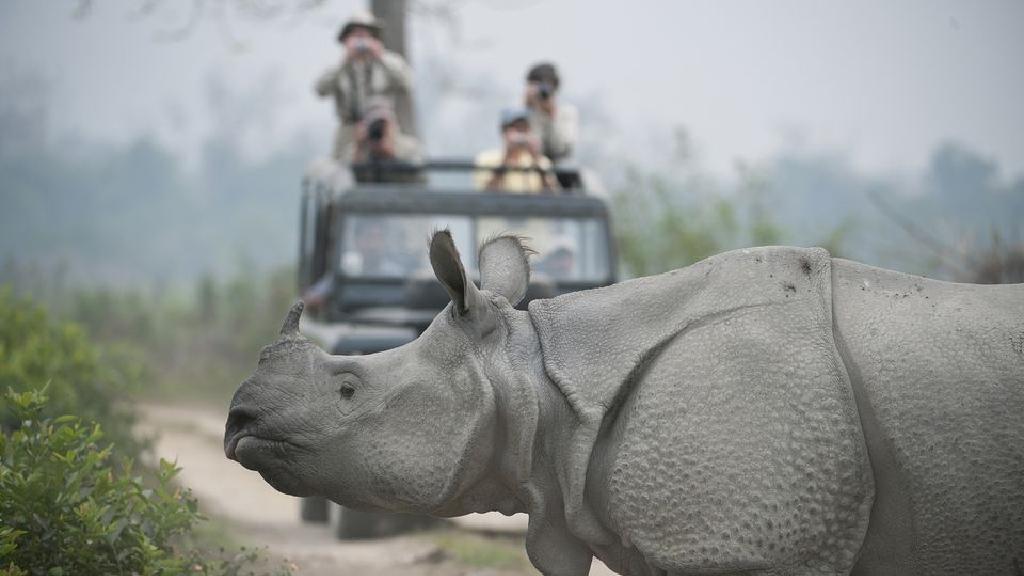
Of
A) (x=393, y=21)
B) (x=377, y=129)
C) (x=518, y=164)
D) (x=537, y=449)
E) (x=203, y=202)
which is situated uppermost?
(x=393, y=21)

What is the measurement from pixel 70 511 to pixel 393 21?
11.7m

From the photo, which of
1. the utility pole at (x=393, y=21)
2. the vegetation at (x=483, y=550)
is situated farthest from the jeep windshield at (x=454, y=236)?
the utility pole at (x=393, y=21)

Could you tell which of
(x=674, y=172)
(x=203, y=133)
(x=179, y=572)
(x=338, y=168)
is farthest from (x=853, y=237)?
(x=203, y=133)

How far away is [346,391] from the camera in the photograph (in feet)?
11.3

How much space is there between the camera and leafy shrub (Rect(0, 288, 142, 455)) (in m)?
8.24

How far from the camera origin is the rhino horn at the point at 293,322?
349 cm

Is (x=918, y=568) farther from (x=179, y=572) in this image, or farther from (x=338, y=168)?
(x=338, y=168)

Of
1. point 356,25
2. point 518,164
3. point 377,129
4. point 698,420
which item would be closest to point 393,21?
point 356,25

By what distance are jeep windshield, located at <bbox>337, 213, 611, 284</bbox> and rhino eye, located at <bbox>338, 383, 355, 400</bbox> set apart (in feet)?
18.5

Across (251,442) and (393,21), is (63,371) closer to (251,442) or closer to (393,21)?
(251,442)

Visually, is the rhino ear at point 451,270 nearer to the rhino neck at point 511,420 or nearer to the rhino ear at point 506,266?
the rhino neck at point 511,420

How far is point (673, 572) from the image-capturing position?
3.13m

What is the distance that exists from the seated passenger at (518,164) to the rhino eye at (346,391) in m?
6.24

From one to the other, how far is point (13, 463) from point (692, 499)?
2.34m
